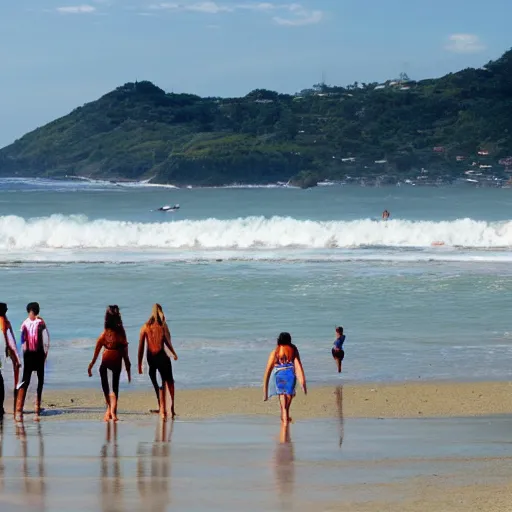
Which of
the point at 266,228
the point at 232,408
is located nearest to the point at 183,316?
the point at 232,408

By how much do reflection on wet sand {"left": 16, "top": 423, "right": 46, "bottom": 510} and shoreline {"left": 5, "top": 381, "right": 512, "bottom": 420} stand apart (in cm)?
Answer: 198

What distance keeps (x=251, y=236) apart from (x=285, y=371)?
38240 millimetres

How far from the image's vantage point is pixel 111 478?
9039 millimetres

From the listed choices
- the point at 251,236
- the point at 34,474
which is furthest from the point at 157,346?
the point at 251,236

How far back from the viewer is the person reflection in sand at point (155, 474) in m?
8.27

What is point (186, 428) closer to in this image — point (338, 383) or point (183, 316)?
point (338, 383)

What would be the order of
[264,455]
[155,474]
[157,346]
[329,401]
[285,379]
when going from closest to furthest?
[155,474], [264,455], [285,379], [157,346], [329,401]

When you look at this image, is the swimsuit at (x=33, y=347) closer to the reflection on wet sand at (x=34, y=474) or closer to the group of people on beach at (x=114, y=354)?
the group of people on beach at (x=114, y=354)

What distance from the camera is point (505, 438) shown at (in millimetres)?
10906

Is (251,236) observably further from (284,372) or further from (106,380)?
(284,372)

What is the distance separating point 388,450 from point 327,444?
61 cm

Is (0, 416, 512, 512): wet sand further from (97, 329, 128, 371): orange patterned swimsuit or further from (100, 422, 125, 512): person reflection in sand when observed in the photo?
(97, 329, 128, 371): orange patterned swimsuit

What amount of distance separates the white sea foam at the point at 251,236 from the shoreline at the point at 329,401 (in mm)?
30241

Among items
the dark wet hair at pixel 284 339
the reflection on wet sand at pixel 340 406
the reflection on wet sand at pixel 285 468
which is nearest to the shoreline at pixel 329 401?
the reflection on wet sand at pixel 340 406
